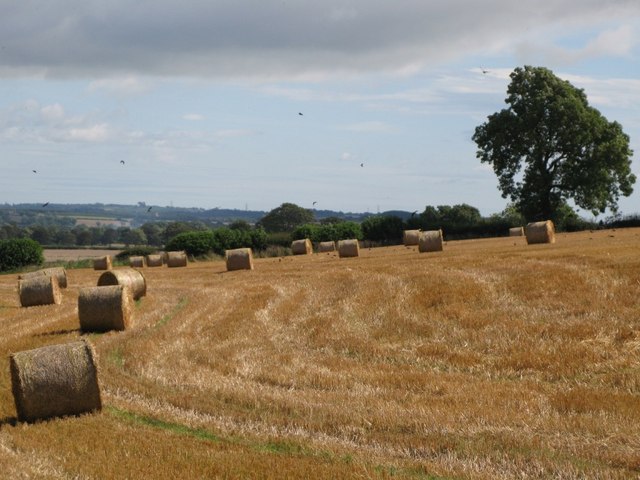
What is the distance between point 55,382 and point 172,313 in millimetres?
13878

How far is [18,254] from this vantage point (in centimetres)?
6775

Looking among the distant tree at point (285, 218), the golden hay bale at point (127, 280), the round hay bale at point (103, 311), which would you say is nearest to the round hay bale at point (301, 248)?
the golden hay bale at point (127, 280)

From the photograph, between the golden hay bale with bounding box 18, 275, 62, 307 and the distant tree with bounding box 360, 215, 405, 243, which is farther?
the distant tree with bounding box 360, 215, 405, 243

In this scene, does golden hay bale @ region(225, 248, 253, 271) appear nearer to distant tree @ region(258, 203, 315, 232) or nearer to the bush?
the bush

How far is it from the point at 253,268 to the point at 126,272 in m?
13.6

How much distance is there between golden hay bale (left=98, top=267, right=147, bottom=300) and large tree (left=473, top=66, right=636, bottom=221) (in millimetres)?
44821

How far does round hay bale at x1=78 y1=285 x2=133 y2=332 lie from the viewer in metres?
24.0

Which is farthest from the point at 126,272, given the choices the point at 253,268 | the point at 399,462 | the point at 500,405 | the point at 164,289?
the point at 399,462

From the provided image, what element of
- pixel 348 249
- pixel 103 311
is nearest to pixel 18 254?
pixel 348 249

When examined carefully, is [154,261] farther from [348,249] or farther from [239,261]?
[348,249]

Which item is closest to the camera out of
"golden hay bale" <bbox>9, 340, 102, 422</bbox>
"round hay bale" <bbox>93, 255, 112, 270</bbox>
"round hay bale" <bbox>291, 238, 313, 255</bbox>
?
"golden hay bale" <bbox>9, 340, 102, 422</bbox>

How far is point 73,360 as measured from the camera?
13.8 meters

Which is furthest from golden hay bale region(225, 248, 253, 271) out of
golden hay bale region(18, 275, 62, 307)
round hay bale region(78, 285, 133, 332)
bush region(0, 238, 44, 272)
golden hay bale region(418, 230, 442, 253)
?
bush region(0, 238, 44, 272)

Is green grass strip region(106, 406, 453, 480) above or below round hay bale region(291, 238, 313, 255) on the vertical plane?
below
